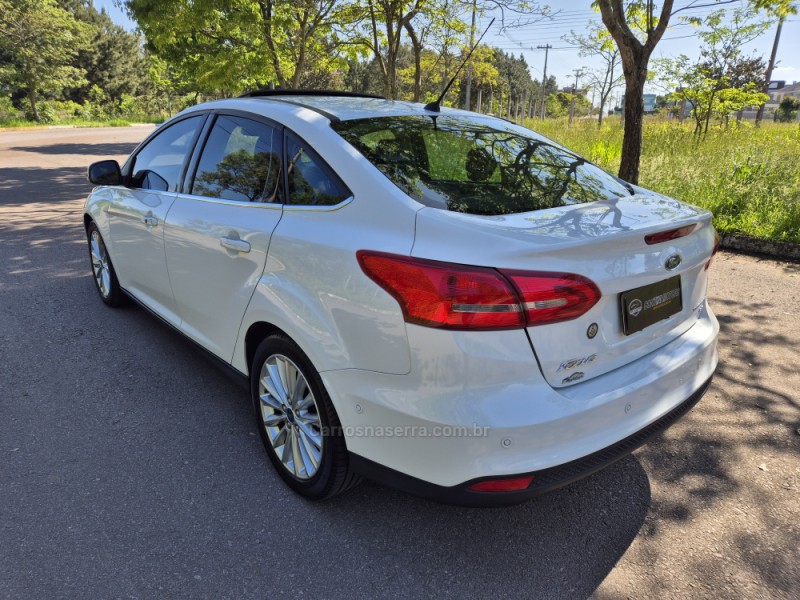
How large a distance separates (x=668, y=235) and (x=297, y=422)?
1688 millimetres

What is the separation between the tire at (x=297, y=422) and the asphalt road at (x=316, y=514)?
5.9 inches

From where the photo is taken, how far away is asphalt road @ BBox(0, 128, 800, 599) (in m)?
2.07

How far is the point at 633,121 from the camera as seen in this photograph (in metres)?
7.20

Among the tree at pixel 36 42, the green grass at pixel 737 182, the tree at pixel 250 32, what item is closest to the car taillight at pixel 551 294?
the green grass at pixel 737 182

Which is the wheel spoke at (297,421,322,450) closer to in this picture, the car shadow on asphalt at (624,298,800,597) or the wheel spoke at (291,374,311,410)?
the wheel spoke at (291,374,311,410)

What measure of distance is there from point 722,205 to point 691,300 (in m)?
5.82

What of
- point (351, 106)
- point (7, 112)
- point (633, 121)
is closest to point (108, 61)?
point (7, 112)

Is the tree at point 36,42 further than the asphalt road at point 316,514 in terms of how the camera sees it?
Yes

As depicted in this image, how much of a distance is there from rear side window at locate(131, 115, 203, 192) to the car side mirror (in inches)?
4.8

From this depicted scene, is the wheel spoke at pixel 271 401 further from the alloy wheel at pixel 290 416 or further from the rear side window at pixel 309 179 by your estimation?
the rear side window at pixel 309 179

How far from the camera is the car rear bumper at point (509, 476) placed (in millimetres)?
1840

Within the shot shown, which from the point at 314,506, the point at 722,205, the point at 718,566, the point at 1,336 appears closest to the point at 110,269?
the point at 1,336

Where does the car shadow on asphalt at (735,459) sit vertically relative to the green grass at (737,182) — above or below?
below

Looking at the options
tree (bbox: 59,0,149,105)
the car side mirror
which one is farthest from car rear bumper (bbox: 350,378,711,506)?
tree (bbox: 59,0,149,105)
